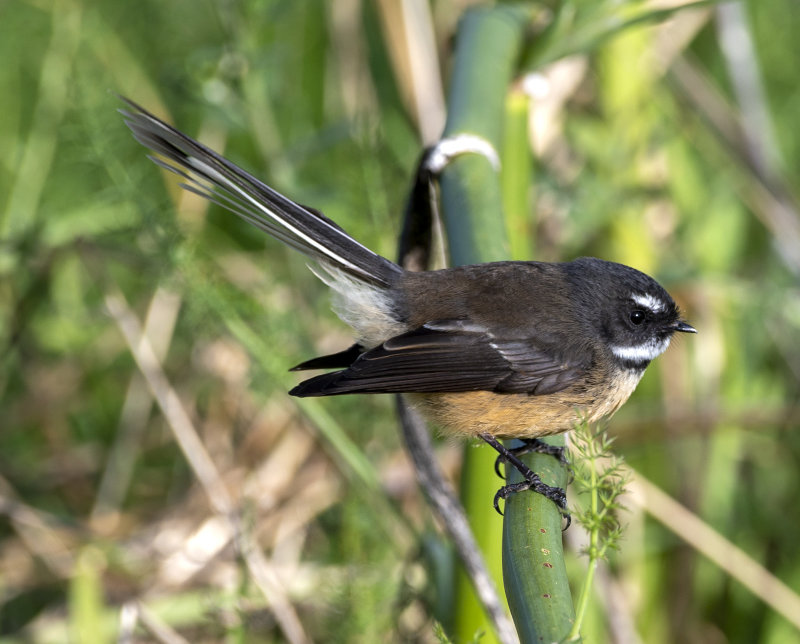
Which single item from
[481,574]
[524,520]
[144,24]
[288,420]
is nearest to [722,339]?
[288,420]

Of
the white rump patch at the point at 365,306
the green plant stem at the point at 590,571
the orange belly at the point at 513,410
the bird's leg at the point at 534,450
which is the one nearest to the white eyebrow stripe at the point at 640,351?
the orange belly at the point at 513,410

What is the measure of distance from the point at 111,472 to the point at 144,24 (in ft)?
10.6

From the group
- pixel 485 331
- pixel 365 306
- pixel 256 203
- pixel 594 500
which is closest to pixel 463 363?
pixel 485 331

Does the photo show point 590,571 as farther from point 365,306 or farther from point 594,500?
point 365,306

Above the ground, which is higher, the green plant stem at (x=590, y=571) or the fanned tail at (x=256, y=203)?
the fanned tail at (x=256, y=203)

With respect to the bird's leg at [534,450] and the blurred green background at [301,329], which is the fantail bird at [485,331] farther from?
the blurred green background at [301,329]

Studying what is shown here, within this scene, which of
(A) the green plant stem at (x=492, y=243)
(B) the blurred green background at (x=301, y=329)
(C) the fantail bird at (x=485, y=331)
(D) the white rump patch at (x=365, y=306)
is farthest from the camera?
(B) the blurred green background at (x=301, y=329)

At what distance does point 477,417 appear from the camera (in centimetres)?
293

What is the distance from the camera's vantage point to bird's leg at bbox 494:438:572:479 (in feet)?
8.45

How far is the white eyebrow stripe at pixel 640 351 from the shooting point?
126 inches

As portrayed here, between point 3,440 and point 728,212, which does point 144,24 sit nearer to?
point 3,440

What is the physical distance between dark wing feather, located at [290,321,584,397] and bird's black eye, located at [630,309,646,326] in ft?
1.08

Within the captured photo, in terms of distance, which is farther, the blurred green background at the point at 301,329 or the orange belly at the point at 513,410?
the blurred green background at the point at 301,329

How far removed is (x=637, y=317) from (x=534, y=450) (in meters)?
0.94
